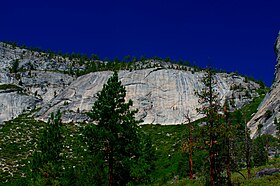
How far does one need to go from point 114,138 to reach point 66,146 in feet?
233

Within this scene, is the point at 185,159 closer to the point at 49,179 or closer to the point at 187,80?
the point at 49,179

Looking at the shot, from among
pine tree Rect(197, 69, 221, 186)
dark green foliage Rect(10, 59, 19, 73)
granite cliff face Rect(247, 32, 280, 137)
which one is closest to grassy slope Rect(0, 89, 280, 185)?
granite cliff face Rect(247, 32, 280, 137)

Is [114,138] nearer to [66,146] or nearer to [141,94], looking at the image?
[66,146]

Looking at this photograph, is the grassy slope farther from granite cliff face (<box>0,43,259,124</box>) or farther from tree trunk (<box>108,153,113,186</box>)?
tree trunk (<box>108,153,113,186</box>)

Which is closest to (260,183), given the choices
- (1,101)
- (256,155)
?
(256,155)

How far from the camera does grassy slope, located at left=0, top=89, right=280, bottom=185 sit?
72.0m

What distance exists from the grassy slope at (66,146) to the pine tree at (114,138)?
1683cm

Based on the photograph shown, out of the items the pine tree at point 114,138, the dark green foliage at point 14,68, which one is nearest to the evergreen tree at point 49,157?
the pine tree at point 114,138

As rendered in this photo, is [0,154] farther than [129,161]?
Yes

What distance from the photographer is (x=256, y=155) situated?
5541cm

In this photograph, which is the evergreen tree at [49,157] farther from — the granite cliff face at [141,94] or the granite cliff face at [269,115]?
the granite cliff face at [141,94]

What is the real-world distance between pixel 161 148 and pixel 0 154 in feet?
129

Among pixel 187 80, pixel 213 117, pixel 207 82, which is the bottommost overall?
pixel 213 117

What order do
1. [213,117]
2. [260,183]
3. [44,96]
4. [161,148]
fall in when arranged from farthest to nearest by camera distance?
[44,96], [161,148], [260,183], [213,117]
